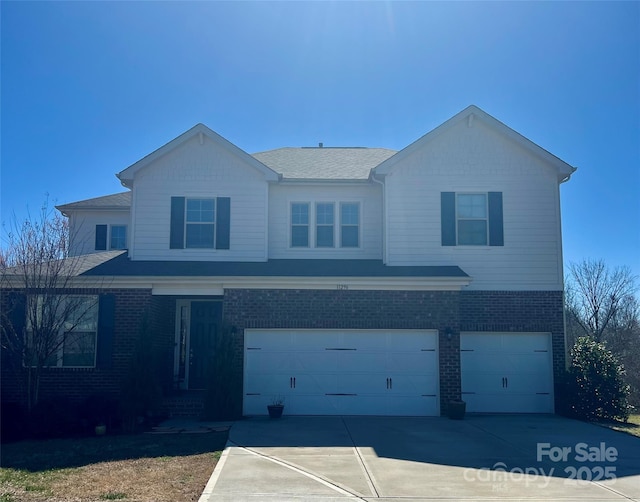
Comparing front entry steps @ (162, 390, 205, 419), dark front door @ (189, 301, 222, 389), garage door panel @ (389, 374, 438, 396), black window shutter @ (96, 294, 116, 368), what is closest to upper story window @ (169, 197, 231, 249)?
dark front door @ (189, 301, 222, 389)

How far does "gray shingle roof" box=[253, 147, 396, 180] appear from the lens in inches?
672

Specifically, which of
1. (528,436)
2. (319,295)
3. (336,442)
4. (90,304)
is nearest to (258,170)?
(319,295)

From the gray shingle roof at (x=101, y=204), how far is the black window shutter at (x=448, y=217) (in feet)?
37.1

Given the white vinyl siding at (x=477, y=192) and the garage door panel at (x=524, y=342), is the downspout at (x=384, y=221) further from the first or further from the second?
the garage door panel at (x=524, y=342)

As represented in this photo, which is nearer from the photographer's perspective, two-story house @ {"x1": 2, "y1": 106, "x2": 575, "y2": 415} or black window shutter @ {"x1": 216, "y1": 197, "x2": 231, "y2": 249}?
two-story house @ {"x1": 2, "y1": 106, "x2": 575, "y2": 415}

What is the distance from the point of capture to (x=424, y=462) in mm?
9320

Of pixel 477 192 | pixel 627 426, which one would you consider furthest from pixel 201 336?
pixel 627 426

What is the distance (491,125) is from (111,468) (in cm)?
1246

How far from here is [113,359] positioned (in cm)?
1411

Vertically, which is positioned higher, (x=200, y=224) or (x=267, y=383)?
(x=200, y=224)

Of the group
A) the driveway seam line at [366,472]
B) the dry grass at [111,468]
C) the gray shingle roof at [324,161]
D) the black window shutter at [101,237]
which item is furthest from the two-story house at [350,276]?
the black window shutter at [101,237]

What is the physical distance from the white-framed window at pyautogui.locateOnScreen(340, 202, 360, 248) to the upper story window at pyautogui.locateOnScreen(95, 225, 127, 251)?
349 inches

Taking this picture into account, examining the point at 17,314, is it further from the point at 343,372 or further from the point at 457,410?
the point at 457,410

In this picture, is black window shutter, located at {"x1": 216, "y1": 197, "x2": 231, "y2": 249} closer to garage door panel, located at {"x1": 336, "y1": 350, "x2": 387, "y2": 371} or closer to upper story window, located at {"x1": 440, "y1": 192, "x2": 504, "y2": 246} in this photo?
garage door panel, located at {"x1": 336, "y1": 350, "x2": 387, "y2": 371}
